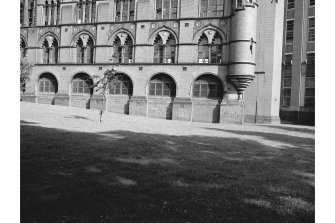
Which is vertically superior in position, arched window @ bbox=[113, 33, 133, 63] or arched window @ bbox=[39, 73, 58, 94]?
arched window @ bbox=[113, 33, 133, 63]

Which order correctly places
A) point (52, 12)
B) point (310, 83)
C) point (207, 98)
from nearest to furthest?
point (207, 98) < point (310, 83) < point (52, 12)

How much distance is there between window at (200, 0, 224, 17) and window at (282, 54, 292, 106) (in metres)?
10.4

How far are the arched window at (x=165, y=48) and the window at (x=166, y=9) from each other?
5.94ft

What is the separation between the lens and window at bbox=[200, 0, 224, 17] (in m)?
25.0

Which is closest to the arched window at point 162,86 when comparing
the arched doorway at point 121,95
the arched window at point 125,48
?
the arched doorway at point 121,95

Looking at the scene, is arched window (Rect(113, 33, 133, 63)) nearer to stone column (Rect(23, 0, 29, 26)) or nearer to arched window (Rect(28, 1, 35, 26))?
stone column (Rect(23, 0, 29, 26))

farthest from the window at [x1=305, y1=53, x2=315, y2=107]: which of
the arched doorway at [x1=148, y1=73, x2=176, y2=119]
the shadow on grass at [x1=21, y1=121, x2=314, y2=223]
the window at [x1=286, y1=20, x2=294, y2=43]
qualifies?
the shadow on grass at [x1=21, y1=121, x2=314, y2=223]

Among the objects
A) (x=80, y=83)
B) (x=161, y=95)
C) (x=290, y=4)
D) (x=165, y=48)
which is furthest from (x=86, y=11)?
(x=290, y=4)

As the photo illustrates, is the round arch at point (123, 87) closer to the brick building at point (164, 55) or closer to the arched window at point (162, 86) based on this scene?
the brick building at point (164, 55)

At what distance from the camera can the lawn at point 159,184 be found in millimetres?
4350

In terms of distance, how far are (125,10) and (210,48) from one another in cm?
990

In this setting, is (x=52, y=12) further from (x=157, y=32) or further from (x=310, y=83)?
(x=310, y=83)

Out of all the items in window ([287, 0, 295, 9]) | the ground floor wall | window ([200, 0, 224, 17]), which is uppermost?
window ([287, 0, 295, 9])

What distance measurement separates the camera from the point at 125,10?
1098 inches
